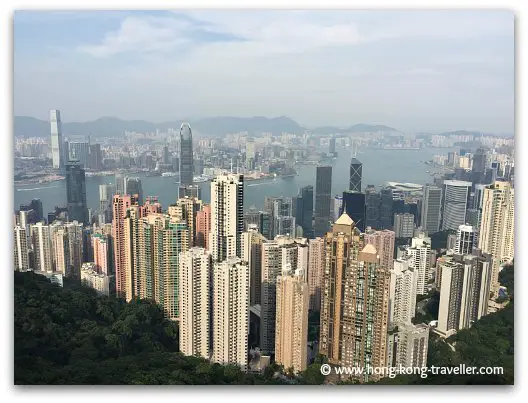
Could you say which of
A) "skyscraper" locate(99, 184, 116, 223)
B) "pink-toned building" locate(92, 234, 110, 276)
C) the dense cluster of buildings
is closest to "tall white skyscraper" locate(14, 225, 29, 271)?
the dense cluster of buildings

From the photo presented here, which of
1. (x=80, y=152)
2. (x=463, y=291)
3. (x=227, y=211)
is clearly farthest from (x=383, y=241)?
(x=80, y=152)

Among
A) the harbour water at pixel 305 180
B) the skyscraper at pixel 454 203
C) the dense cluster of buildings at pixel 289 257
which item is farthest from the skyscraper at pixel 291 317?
the skyscraper at pixel 454 203

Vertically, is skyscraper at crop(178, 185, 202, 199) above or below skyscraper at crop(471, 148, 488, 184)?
below

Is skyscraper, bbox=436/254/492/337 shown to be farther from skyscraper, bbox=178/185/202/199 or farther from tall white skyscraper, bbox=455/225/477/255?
skyscraper, bbox=178/185/202/199

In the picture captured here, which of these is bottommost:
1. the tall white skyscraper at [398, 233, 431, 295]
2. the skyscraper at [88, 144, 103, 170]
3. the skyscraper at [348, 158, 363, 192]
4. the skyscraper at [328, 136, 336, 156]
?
the tall white skyscraper at [398, 233, 431, 295]

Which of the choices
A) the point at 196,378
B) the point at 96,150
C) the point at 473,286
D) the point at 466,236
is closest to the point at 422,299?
the point at 473,286

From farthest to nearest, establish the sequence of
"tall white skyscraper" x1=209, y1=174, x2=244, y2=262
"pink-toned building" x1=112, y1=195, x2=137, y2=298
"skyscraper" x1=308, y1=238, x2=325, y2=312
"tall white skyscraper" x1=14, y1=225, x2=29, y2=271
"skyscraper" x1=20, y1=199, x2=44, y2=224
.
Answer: "pink-toned building" x1=112, y1=195, x2=137, y2=298 < "tall white skyscraper" x1=209, y1=174, x2=244, y2=262 < "skyscraper" x1=308, y1=238, x2=325, y2=312 < "skyscraper" x1=20, y1=199, x2=44, y2=224 < "tall white skyscraper" x1=14, y1=225, x2=29, y2=271

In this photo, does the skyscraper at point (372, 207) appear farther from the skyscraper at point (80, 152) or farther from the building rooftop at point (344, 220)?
the skyscraper at point (80, 152)
